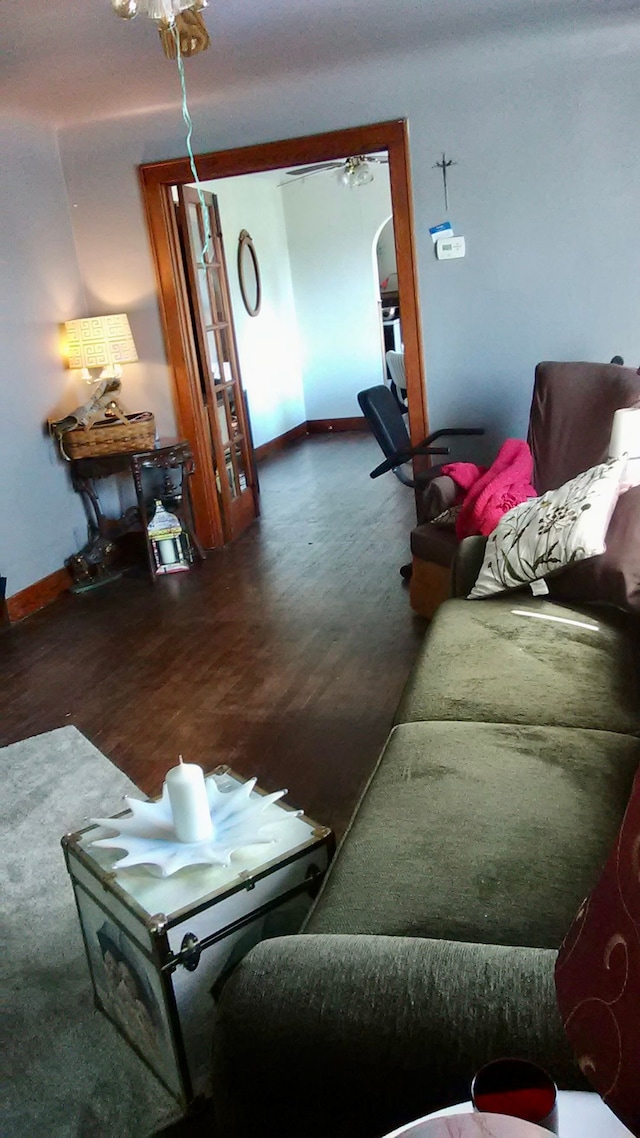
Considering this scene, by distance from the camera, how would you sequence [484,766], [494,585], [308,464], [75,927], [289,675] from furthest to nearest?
[308,464]
[289,675]
[494,585]
[75,927]
[484,766]

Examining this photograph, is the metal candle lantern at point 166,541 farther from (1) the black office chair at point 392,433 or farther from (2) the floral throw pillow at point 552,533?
(2) the floral throw pillow at point 552,533

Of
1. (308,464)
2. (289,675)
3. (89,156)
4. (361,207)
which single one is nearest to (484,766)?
(289,675)

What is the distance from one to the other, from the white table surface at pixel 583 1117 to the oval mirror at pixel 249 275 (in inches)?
283

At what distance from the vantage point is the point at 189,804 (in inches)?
55.3

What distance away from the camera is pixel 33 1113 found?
59.4 inches

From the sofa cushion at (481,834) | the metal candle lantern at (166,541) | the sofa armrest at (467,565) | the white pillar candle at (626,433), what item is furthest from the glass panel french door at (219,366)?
the sofa cushion at (481,834)

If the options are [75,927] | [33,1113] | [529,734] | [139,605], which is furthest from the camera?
[139,605]

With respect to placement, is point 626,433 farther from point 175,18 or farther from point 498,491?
point 175,18

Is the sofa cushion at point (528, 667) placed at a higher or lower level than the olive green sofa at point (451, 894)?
lower

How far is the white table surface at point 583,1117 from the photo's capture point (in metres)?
0.71

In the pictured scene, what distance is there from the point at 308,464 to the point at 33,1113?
5995 millimetres

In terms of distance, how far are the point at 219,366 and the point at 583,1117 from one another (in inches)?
186

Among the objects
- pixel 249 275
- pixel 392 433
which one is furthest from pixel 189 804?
pixel 249 275

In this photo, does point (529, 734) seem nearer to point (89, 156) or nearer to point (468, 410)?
point (468, 410)
